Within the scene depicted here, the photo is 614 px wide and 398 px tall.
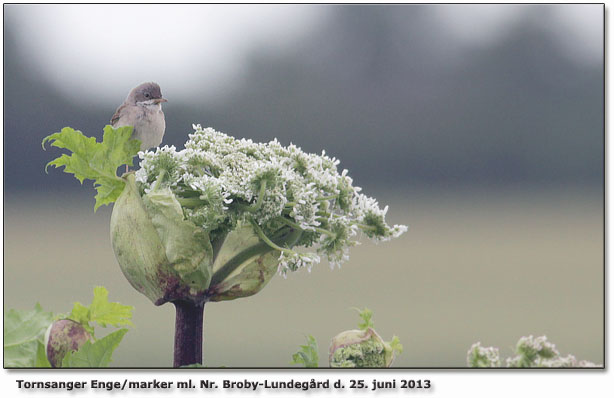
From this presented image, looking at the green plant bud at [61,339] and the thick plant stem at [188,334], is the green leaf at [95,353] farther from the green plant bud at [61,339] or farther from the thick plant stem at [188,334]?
the thick plant stem at [188,334]

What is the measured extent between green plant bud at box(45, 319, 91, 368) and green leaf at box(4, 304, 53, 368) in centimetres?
19

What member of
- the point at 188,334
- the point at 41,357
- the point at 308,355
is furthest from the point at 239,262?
the point at 41,357

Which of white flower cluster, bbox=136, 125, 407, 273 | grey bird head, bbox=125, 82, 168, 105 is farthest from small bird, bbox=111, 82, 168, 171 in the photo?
white flower cluster, bbox=136, 125, 407, 273

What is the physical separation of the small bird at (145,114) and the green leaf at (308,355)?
128 centimetres

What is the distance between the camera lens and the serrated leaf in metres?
3.59

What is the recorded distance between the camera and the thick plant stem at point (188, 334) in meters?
3.48

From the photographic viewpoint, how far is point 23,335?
3.73 m

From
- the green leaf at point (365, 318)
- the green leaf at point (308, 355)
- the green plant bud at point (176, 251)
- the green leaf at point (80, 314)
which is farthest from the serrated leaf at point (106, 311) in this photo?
the green leaf at point (365, 318)

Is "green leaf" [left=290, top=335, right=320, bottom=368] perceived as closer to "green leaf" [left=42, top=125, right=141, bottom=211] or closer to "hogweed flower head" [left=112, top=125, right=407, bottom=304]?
"hogweed flower head" [left=112, top=125, right=407, bottom=304]

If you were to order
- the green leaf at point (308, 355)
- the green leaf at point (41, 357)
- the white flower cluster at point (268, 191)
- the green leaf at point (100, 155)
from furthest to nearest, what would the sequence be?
the green leaf at point (308, 355), the green leaf at point (41, 357), the green leaf at point (100, 155), the white flower cluster at point (268, 191)

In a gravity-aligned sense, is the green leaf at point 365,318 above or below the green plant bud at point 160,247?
below

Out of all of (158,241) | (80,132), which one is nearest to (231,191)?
(158,241)

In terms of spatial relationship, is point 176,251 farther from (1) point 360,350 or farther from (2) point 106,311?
(1) point 360,350
